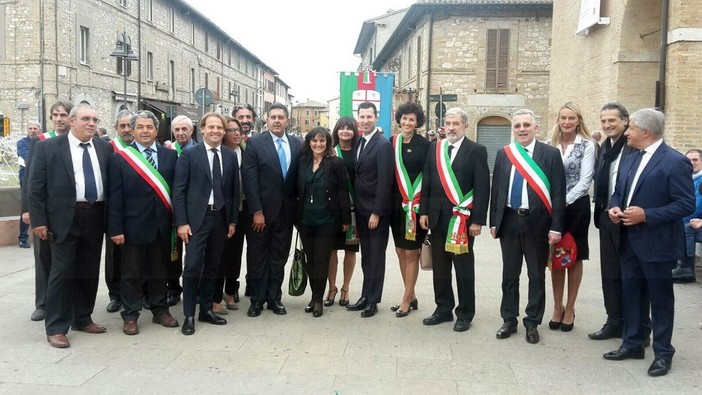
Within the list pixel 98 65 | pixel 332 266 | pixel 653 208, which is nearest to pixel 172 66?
pixel 98 65

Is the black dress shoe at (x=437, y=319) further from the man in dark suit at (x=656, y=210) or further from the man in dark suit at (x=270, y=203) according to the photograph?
the man in dark suit at (x=656, y=210)

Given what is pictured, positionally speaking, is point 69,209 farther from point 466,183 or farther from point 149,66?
point 149,66

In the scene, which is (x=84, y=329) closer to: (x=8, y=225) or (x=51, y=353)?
(x=51, y=353)

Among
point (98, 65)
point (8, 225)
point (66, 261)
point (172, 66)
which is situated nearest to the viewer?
point (66, 261)

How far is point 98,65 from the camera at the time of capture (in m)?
28.2

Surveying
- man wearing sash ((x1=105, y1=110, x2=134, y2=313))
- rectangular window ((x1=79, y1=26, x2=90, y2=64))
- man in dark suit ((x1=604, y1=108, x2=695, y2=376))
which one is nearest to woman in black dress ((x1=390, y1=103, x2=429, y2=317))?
man in dark suit ((x1=604, y1=108, x2=695, y2=376))

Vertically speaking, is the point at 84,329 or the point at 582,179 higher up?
the point at 582,179

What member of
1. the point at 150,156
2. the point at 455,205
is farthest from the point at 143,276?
the point at 455,205

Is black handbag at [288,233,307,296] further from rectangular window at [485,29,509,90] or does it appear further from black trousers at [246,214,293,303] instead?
rectangular window at [485,29,509,90]

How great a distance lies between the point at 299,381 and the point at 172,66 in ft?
121

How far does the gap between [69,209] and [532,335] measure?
4.04 metres

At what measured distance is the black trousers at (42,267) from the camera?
562 centimetres

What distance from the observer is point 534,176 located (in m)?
5.18

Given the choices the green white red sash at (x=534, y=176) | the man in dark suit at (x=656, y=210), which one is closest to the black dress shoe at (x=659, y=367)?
the man in dark suit at (x=656, y=210)
